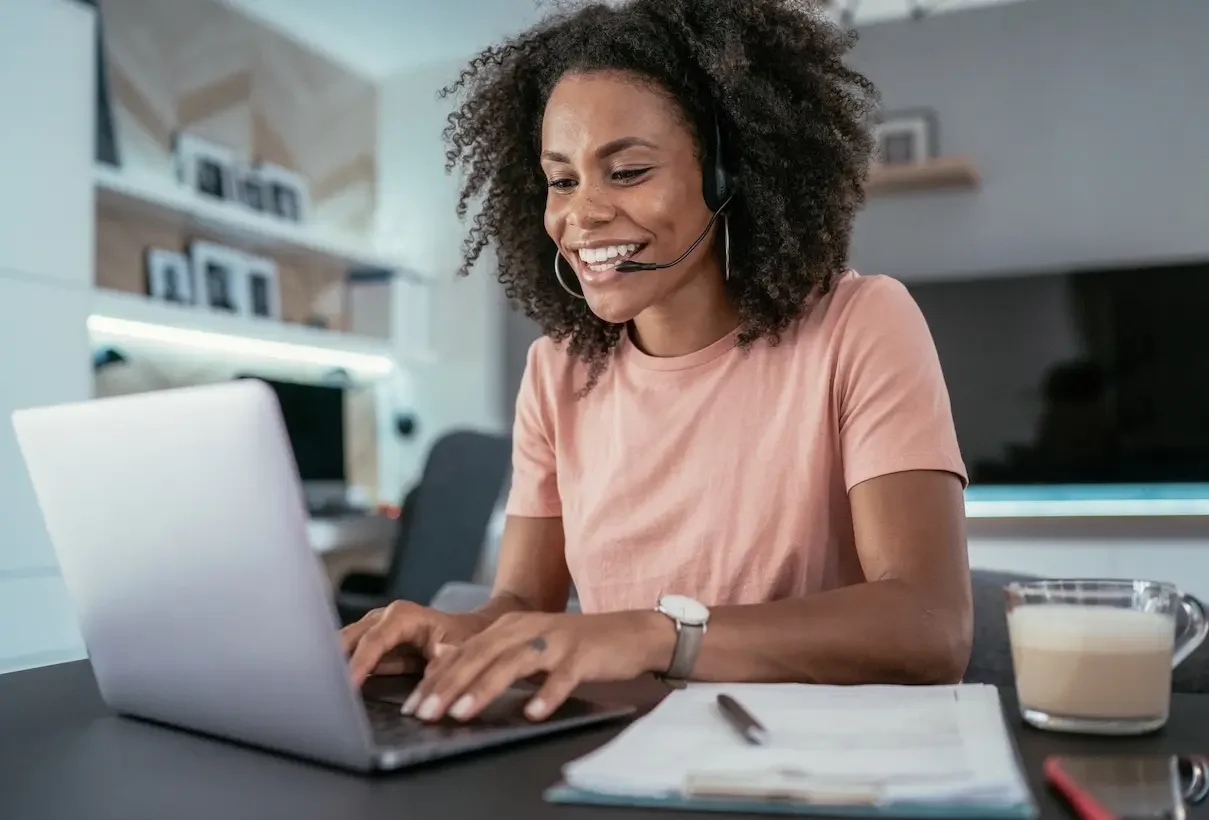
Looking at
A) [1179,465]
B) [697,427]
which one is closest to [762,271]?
[697,427]

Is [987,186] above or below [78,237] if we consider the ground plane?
above

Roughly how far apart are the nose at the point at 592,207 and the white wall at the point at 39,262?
1811mm

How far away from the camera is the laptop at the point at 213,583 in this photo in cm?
56

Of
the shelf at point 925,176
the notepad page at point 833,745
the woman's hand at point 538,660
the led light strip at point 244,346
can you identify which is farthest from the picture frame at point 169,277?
the notepad page at point 833,745

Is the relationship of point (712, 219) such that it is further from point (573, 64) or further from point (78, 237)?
point (78, 237)

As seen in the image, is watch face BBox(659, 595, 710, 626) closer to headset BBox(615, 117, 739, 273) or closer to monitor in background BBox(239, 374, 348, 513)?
headset BBox(615, 117, 739, 273)

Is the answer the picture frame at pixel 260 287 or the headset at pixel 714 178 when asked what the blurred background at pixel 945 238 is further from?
the headset at pixel 714 178

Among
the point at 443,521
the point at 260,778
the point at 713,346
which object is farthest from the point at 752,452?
the point at 443,521

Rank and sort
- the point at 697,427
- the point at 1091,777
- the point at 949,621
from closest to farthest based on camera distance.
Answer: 1. the point at 1091,777
2. the point at 949,621
3. the point at 697,427

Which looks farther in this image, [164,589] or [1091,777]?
[164,589]

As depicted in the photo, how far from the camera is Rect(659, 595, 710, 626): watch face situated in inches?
31.4

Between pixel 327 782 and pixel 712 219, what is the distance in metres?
0.82

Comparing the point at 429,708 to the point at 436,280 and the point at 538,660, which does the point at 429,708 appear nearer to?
the point at 538,660

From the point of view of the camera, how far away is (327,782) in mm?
564
